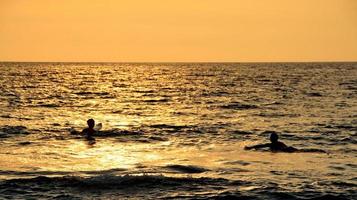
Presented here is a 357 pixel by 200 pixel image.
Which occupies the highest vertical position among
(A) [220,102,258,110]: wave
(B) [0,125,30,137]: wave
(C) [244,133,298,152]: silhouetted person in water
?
(C) [244,133,298,152]: silhouetted person in water

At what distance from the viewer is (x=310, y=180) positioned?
18.9 metres

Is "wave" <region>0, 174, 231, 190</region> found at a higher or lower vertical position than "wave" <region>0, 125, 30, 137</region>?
higher

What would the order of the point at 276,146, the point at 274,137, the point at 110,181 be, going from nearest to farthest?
the point at 110,181, the point at 274,137, the point at 276,146

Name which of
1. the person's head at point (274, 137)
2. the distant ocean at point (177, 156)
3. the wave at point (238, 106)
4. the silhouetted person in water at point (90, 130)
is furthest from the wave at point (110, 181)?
the wave at point (238, 106)

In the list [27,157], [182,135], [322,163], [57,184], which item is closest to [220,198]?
[57,184]

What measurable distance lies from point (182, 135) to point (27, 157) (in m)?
10.2

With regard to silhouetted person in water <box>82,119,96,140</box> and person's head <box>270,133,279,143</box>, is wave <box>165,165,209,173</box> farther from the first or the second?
silhouetted person in water <box>82,119,96,140</box>

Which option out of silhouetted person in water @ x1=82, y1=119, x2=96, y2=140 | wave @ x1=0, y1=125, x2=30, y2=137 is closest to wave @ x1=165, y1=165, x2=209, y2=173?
silhouetted person in water @ x1=82, y1=119, x2=96, y2=140

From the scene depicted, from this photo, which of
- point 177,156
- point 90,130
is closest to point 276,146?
point 177,156

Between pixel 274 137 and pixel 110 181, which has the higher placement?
pixel 274 137

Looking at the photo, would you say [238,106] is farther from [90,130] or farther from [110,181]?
[110,181]

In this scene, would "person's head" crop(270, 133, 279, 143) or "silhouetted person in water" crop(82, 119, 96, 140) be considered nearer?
Answer: "person's head" crop(270, 133, 279, 143)

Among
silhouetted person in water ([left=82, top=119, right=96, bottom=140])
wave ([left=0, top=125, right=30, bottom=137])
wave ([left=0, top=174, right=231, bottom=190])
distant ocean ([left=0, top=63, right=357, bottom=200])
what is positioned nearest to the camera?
distant ocean ([left=0, top=63, right=357, bottom=200])

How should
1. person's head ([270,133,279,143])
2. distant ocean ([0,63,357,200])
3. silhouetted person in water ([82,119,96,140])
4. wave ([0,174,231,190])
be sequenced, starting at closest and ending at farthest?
distant ocean ([0,63,357,200]), wave ([0,174,231,190]), person's head ([270,133,279,143]), silhouetted person in water ([82,119,96,140])
